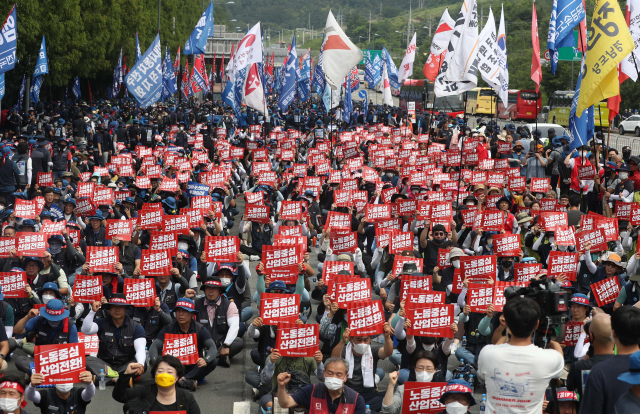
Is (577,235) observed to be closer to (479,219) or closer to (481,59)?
(479,219)

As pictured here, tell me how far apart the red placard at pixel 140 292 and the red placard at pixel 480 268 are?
3.94 m

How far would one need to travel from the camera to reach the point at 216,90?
311ft

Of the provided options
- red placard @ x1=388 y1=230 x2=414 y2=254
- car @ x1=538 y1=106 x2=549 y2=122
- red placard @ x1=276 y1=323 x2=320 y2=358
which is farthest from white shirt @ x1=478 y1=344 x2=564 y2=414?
car @ x1=538 y1=106 x2=549 y2=122

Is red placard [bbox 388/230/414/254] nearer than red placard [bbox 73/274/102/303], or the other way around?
red placard [bbox 73/274/102/303]

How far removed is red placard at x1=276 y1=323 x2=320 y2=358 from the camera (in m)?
8.26

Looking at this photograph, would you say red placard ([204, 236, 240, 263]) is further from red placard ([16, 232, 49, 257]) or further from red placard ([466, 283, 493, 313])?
red placard ([466, 283, 493, 313])

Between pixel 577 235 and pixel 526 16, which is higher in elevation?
pixel 526 16

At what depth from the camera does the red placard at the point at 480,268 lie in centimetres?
1052

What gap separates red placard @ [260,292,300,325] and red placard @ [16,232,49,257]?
13.7 ft

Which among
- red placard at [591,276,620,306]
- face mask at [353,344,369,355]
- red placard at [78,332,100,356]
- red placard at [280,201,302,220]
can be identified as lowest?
red placard at [78,332,100,356]

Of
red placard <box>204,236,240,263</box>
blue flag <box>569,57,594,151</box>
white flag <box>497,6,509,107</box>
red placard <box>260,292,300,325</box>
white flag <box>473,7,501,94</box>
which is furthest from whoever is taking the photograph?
white flag <box>497,6,509,107</box>

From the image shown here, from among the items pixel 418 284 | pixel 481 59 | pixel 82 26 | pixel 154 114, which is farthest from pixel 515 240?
pixel 154 114

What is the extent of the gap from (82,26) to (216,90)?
56.6m

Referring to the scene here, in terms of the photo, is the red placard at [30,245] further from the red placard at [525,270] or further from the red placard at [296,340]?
the red placard at [525,270]
